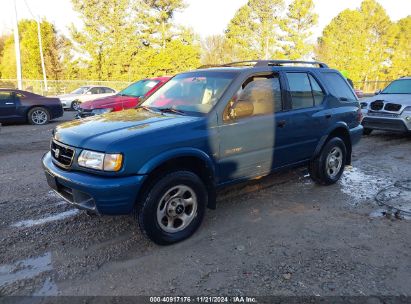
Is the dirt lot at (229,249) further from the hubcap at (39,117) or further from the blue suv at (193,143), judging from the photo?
the hubcap at (39,117)

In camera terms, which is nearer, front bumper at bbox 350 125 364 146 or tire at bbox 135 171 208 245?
tire at bbox 135 171 208 245

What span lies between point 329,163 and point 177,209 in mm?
2904

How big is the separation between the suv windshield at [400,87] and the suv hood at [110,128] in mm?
8288

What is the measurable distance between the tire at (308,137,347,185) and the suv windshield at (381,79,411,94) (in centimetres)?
549

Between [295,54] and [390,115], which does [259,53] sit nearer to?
[295,54]

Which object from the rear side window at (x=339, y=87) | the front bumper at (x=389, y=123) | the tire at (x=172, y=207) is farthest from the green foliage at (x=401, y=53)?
the tire at (x=172, y=207)

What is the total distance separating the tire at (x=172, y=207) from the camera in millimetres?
3422

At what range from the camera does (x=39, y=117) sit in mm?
12391

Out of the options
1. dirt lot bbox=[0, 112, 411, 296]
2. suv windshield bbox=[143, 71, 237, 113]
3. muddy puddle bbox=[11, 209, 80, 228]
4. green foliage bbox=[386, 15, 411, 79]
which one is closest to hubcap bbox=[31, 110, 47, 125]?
dirt lot bbox=[0, 112, 411, 296]

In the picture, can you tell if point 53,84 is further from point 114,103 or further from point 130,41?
point 114,103

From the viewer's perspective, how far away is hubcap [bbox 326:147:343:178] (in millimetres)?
5512

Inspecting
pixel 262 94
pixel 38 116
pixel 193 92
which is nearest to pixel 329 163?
pixel 262 94

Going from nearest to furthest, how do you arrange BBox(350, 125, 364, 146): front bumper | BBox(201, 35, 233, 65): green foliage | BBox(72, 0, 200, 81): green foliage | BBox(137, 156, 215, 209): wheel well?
BBox(137, 156, 215, 209): wheel well → BBox(350, 125, 364, 146): front bumper → BBox(72, 0, 200, 81): green foliage → BBox(201, 35, 233, 65): green foliage

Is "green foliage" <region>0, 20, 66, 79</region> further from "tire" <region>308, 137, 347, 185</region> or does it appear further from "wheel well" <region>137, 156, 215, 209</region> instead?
"wheel well" <region>137, 156, 215, 209</region>
